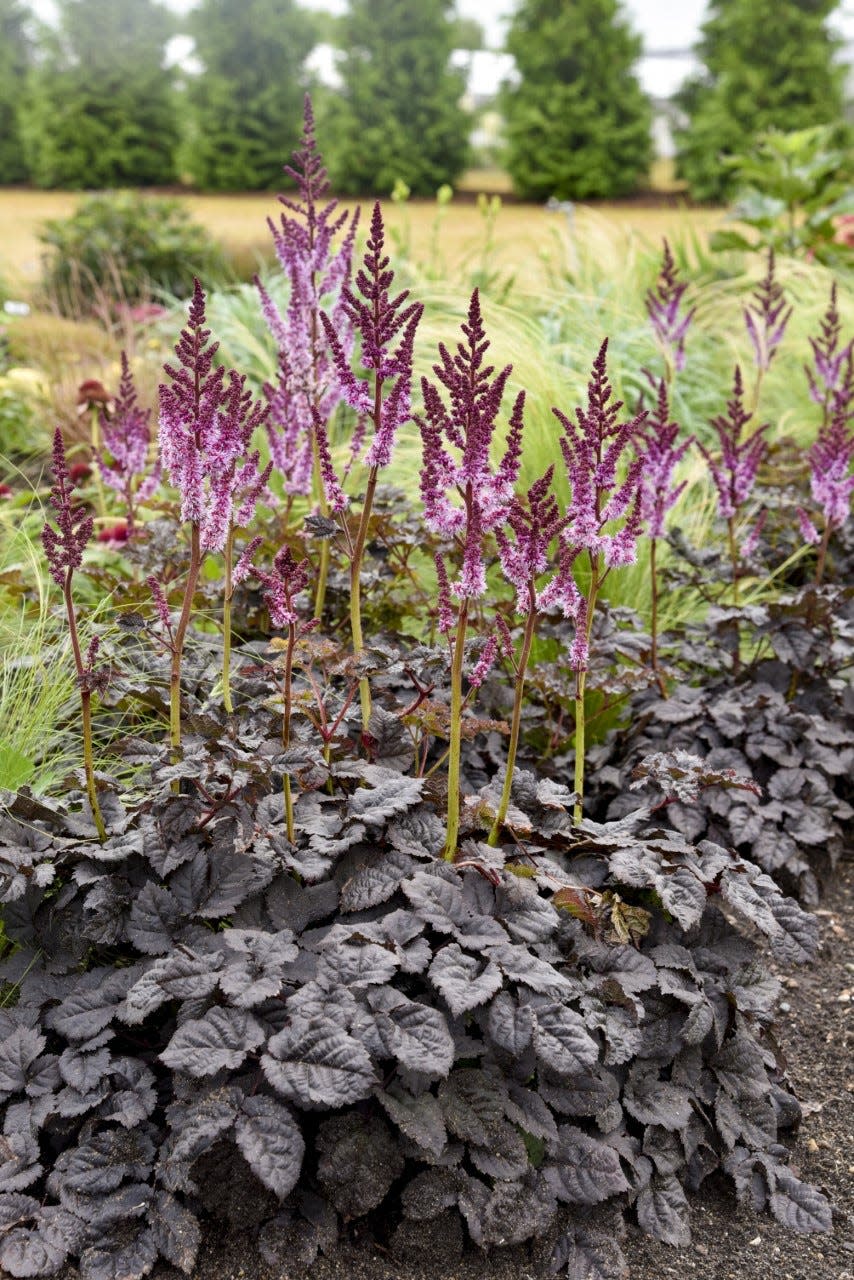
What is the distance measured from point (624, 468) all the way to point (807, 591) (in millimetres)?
1025

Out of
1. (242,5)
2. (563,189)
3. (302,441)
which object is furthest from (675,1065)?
(242,5)

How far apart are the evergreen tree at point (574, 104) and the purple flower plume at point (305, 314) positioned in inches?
589

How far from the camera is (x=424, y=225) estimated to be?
15570mm

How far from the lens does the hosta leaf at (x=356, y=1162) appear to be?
183 cm

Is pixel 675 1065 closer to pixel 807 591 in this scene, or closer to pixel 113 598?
pixel 807 591

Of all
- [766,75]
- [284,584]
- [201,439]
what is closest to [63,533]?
[201,439]

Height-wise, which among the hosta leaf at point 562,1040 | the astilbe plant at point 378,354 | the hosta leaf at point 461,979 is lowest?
the hosta leaf at point 562,1040

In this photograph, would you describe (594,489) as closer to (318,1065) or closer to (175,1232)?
(318,1065)

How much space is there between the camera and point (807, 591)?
10.1 ft

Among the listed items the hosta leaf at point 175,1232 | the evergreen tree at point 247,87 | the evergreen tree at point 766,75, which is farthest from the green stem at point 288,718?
the evergreen tree at point 247,87

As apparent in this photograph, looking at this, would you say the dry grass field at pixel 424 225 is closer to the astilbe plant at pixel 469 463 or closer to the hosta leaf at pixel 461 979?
the astilbe plant at pixel 469 463

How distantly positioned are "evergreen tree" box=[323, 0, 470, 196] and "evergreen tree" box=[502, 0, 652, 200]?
921 millimetres

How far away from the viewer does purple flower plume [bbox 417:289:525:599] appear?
1.84 m

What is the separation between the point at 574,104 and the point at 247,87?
4.84m
